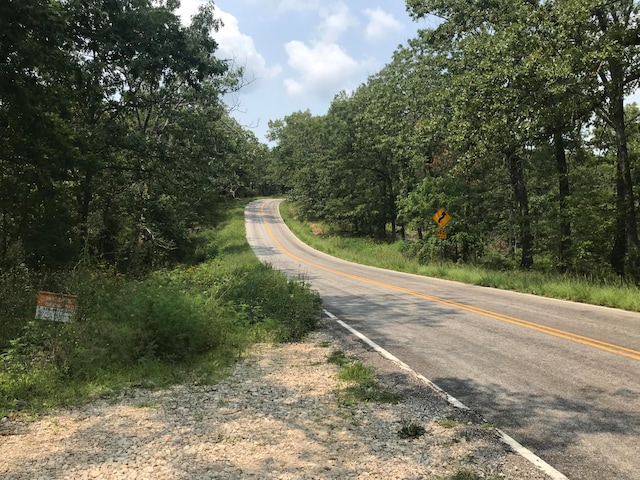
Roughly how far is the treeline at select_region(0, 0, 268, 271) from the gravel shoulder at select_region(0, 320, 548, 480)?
366 cm

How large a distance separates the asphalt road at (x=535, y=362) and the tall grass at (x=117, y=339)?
262cm

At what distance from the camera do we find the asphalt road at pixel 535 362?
12.9 feet

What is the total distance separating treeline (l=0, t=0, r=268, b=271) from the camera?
29.9ft

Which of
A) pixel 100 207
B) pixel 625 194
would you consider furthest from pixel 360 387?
pixel 100 207

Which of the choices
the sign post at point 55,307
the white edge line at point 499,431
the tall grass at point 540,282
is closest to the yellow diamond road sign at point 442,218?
the tall grass at point 540,282

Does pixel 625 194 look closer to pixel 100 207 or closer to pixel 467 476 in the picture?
pixel 467 476

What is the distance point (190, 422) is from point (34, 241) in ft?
29.6

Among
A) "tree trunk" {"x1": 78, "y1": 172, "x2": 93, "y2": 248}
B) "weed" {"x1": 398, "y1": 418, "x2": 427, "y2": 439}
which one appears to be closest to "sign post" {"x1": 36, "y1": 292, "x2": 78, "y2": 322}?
"weed" {"x1": 398, "y1": 418, "x2": 427, "y2": 439}

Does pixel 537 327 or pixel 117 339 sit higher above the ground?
pixel 537 327

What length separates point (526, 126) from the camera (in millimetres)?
14031

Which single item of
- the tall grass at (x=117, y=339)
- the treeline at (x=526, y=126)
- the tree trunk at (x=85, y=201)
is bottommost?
the tall grass at (x=117, y=339)

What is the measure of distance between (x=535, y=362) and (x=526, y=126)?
33.1ft

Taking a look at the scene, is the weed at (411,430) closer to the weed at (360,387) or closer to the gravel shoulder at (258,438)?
the gravel shoulder at (258,438)

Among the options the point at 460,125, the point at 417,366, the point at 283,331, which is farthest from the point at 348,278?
the point at 417,366
